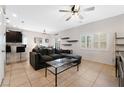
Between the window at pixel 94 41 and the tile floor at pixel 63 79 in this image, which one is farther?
the window at pixel 94 41

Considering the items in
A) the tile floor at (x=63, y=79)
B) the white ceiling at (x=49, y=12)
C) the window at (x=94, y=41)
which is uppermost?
the white ceiling at (x=49, y=12)

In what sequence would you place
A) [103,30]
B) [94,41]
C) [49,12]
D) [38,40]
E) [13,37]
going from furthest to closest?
1. [38,40]
2. [13,37]
3. [94,41]
4. [103,30]
5. [49,12]

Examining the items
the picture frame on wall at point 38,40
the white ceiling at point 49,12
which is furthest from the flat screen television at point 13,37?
the picture frame on wall at point 38,40

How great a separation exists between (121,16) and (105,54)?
2018mm

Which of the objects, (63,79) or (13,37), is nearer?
(63,79)

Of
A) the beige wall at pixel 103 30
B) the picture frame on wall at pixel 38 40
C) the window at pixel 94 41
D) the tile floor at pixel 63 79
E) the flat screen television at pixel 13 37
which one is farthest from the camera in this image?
the picture frame on wall at pixel 38 40

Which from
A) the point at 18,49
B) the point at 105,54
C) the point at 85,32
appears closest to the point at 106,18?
the point at 85,32

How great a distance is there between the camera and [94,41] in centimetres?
510

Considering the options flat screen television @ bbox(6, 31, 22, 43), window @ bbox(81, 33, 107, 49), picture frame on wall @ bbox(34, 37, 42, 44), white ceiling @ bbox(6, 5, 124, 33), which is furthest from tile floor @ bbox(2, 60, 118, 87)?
picture frame on wall @ bbox(34, 37, 42, 44)

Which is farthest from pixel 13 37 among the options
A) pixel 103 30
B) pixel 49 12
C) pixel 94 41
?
pixel 103 30

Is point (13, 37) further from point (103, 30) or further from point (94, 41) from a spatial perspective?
point (103, 30)

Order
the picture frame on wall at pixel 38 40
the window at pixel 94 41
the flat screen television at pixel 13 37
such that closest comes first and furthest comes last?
the window at pixel 94 41 < the flat screen television at pixel 13 37 < the picture frame on wall at pixel 38 40

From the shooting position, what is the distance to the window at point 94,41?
181 inches

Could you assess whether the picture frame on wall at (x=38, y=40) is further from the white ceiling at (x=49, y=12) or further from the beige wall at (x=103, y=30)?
the beige wall at (x=103, y=30)
